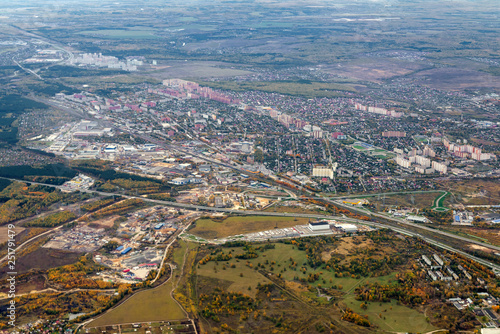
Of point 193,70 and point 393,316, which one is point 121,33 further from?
point 393,316

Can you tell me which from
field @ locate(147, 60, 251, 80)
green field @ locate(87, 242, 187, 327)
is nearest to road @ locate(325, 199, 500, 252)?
green field @ locate(87, 242, 187, 327)

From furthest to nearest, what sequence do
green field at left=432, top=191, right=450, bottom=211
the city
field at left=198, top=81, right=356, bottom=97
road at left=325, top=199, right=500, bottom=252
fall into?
field at left=198, top=81, right=356, bottom=97
green field at left=432, top=191, right=450, bottom=211
road at left=325, top=199, right=500, bottom=252
the city

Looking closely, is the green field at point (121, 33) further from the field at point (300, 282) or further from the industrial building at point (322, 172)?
the field at point (300, 282)

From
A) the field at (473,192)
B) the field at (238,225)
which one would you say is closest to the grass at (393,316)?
the field at (238,225)

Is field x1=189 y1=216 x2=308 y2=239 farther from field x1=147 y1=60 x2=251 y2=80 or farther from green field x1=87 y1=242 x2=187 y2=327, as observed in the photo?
field x1=147 y1=60 x2=251 y2=80

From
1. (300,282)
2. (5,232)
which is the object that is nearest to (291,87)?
(5,232)
